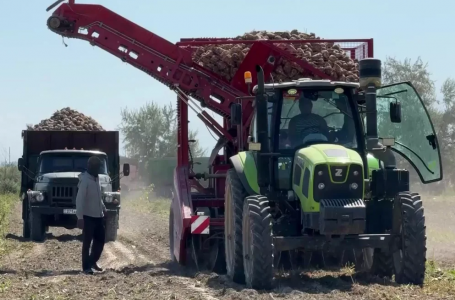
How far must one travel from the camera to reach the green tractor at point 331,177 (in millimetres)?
9625

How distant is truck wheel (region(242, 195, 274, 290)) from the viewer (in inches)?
377

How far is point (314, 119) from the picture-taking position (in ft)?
34.6

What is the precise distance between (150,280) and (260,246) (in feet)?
6.43

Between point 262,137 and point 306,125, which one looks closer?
point 262,137

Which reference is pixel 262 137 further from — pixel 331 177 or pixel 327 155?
pixel 331 177

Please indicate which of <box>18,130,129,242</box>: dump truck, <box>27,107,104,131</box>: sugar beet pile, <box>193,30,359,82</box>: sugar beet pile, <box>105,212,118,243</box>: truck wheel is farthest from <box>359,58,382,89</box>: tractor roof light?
<box>27,107,104,131</box>: sugar beet pile

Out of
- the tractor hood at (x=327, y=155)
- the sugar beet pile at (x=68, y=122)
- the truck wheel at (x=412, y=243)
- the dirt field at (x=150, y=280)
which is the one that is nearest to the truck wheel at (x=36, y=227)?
the dirt field at (x=150, y=280)

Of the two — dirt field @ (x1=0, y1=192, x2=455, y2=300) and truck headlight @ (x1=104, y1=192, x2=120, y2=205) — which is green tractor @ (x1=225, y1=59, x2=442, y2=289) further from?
truck headlight @ (x1=104, y1=192, x2=120, y2=205)

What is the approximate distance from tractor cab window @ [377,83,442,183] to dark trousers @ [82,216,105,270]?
4704 millimetres

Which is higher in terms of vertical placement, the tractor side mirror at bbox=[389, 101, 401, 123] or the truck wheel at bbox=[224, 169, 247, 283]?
the tractor side mirror at bbox=[389, 101, 401, 123]

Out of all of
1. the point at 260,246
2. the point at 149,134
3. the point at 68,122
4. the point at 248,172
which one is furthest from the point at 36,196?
the point at 149,134

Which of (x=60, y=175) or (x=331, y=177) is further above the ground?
(x=60, y=175)

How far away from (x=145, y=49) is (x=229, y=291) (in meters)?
5.95

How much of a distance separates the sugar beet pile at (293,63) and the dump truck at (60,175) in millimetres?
5664
